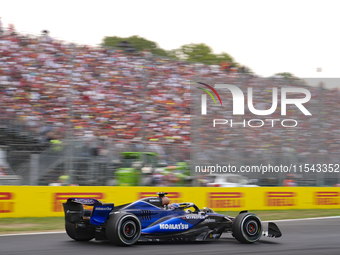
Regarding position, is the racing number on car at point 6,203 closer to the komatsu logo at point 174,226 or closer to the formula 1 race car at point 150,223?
the formula 1 race car at point 150,223

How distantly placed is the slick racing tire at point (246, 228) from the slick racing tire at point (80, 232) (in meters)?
2.36

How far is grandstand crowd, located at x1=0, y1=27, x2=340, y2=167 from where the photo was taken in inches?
580

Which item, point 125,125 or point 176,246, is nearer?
point 176,246

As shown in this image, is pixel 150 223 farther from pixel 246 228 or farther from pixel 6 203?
pixel 6 203

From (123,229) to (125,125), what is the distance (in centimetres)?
939

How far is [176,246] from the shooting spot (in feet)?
23.4

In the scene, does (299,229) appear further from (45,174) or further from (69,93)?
(69,93)

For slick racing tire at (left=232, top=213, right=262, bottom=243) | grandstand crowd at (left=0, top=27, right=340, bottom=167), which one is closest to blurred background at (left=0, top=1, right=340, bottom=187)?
grandstand crowd at (left=0, top=27, right=340, bottom=167)

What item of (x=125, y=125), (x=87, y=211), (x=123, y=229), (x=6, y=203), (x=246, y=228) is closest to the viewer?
(x=123, y=229)

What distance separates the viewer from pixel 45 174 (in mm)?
12047

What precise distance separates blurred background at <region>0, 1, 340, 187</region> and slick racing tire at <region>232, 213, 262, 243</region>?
5.57 m

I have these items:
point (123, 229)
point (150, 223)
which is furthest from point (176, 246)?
point (123, 229)

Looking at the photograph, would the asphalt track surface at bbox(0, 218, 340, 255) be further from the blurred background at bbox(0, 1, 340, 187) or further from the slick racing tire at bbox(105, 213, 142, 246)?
the blurred background at bbox(0, 1, 340, 187)

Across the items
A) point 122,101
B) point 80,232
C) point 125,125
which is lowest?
point 80,232
